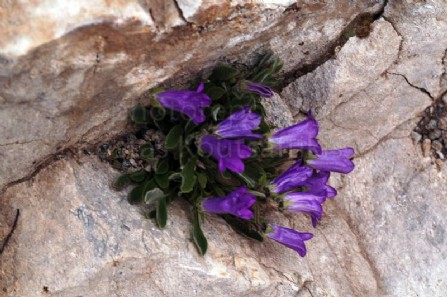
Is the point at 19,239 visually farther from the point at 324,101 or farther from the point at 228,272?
the point at 324,101

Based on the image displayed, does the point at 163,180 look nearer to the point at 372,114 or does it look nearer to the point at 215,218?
the point at 215,218

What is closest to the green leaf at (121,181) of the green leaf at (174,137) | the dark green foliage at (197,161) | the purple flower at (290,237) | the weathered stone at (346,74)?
the dark green foliage at (197,161)

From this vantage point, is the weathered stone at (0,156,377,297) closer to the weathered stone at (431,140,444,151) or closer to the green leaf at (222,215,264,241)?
the green leaf at (222,215,264,241)

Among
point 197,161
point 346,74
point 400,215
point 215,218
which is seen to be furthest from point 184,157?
point 400,215

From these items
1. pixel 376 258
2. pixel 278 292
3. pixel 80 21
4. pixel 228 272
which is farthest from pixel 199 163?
pixel 376 258

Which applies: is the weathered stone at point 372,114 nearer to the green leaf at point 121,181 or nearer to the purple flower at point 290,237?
the purple flower at point 290,237
